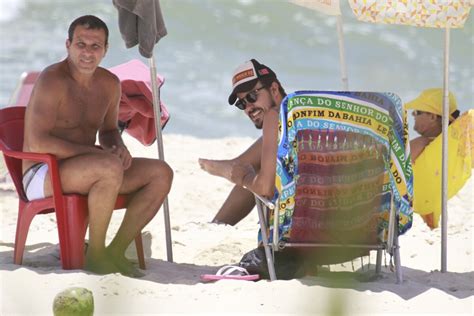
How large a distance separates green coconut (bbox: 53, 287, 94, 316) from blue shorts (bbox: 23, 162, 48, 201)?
2.14 metres

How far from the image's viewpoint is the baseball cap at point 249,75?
4.50m

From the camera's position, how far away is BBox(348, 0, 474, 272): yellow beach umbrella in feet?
15.3

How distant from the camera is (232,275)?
4332 millimetres

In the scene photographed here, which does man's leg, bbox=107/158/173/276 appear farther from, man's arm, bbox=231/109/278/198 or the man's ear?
the man's ear

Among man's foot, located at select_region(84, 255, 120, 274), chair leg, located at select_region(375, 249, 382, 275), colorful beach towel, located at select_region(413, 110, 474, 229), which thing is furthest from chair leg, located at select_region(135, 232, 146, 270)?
colorful beach towel, located at select_region(413, 110, 474, 229)

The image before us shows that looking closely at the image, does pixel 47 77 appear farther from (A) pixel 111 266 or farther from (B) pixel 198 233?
(B) pixel 198 233

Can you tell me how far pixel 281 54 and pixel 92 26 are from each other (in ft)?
41.0

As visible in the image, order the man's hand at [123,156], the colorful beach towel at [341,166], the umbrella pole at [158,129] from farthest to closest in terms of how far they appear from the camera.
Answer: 1. the umbrella pole at [158,129]
2. the man's hand at [123,156]
3. the colorful beach towel at [341,166]

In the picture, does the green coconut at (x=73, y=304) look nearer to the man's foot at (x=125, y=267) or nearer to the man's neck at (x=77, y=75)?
the man's foot at (x=125, y=267)

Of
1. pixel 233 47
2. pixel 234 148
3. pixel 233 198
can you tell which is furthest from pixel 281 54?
pixel 233 198

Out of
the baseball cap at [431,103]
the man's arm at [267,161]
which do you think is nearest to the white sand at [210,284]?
the man's arm at [267,161]

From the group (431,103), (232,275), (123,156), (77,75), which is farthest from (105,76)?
(431,103)

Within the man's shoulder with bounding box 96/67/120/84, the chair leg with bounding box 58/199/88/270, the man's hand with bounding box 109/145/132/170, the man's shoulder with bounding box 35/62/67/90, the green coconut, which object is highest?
the man's shoulder with bounding box 96/67/120/84

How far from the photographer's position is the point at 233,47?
17.3m
